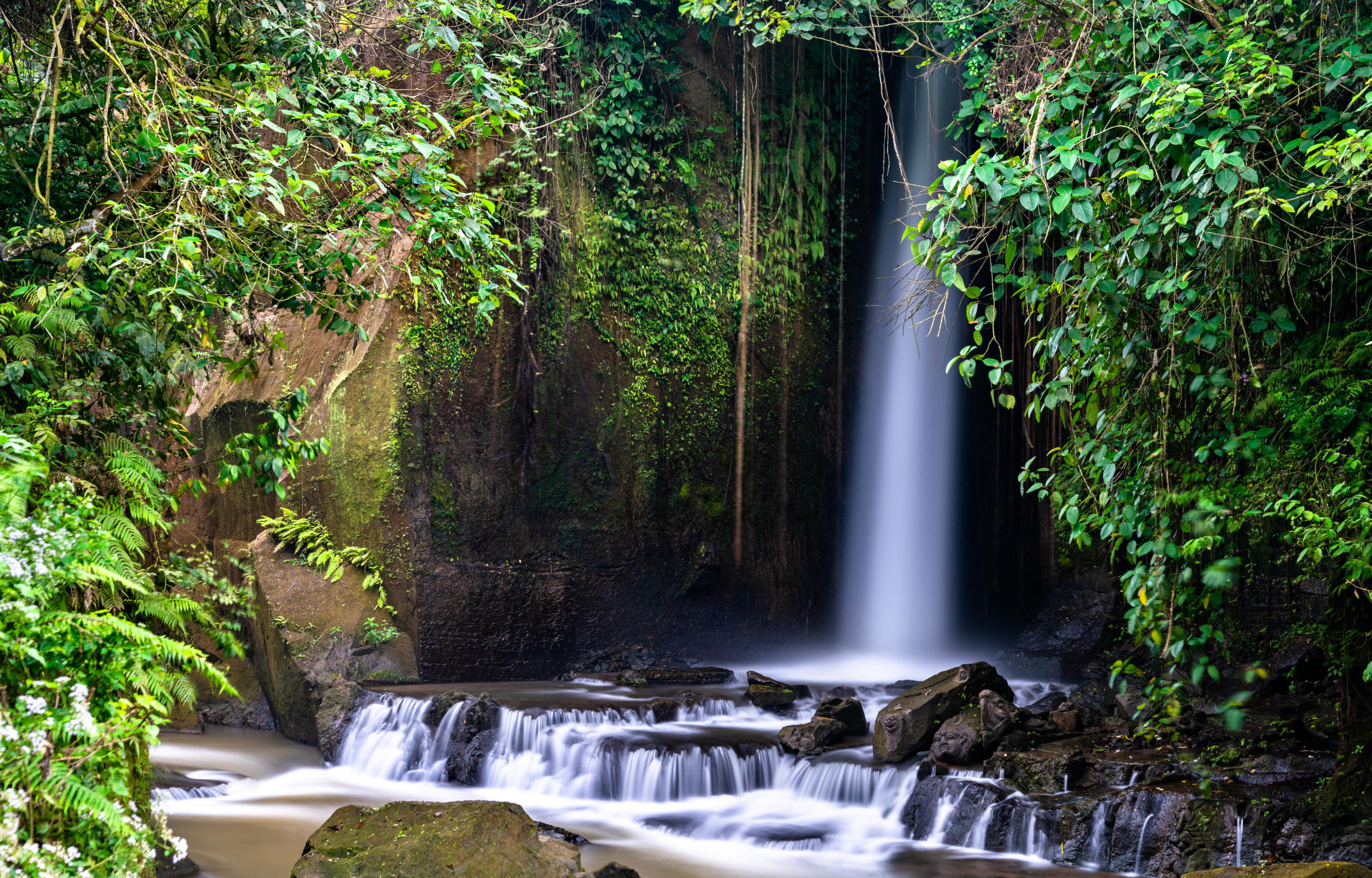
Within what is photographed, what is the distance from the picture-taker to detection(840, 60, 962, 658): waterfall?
12883 millimetres

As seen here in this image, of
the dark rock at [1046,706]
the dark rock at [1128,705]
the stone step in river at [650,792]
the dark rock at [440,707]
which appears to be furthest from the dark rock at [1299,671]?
the dark rock at [440,707]

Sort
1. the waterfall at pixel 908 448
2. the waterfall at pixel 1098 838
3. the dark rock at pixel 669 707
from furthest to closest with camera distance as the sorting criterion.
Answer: the waterfall at pixel 908 448, the dark rock at pixel 669 707, the waterfall at pixel 1098 838

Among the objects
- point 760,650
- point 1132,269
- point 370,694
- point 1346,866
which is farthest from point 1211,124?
point 760,650

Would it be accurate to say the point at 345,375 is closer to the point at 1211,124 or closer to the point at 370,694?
the point at 370,694

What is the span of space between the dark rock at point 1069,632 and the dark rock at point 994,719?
3618 millimetres

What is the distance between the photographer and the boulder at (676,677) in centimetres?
989

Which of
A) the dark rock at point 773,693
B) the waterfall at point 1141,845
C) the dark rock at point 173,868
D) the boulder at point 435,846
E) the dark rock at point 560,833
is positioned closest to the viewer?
the boulder at point 435,846

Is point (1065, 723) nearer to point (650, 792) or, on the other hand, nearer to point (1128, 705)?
point (1128, 705)

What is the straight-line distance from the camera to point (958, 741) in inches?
273

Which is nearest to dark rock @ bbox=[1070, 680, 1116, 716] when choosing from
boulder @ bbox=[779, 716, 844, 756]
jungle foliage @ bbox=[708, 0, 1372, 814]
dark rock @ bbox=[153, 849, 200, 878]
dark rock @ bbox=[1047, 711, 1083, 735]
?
dark rock @ bbox=[1047, 711, 1083, 735]

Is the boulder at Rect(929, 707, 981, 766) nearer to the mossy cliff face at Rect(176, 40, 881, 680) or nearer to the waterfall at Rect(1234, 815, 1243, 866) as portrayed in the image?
the waterfall at Rect(1234, 815, 1243, 866)

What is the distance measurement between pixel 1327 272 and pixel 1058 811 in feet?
11.5

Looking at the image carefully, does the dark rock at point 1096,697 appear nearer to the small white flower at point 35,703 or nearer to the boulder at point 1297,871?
the boulder at point 1297,871

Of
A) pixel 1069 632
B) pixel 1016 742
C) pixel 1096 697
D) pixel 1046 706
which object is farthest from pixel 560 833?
pixel 1069 632
